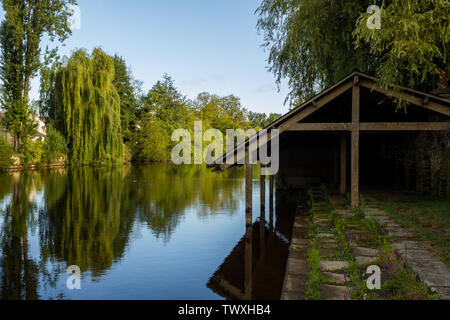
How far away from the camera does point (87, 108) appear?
3086 centimetres

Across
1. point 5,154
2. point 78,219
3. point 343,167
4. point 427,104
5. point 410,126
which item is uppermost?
point 427,104

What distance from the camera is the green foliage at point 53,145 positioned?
98.0ft

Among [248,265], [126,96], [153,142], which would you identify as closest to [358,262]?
[248,265]

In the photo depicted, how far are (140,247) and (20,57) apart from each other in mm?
24957

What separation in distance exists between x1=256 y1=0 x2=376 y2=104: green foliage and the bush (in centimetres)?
1923

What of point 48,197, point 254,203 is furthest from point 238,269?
point 48,197

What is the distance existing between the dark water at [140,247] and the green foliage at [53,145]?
1525 centimetres

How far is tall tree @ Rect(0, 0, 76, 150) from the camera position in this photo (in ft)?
89.2

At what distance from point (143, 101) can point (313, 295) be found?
48.0 metres

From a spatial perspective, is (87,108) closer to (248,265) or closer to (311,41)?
(311,41)

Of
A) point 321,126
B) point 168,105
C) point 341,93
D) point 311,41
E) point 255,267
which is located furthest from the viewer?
point 168,105

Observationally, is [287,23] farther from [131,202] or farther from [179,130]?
[179,130]

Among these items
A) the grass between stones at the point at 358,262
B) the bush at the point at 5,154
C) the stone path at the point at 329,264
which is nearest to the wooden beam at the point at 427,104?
the grass between stones at the point at 358,262

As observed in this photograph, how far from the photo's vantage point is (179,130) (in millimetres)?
50125
